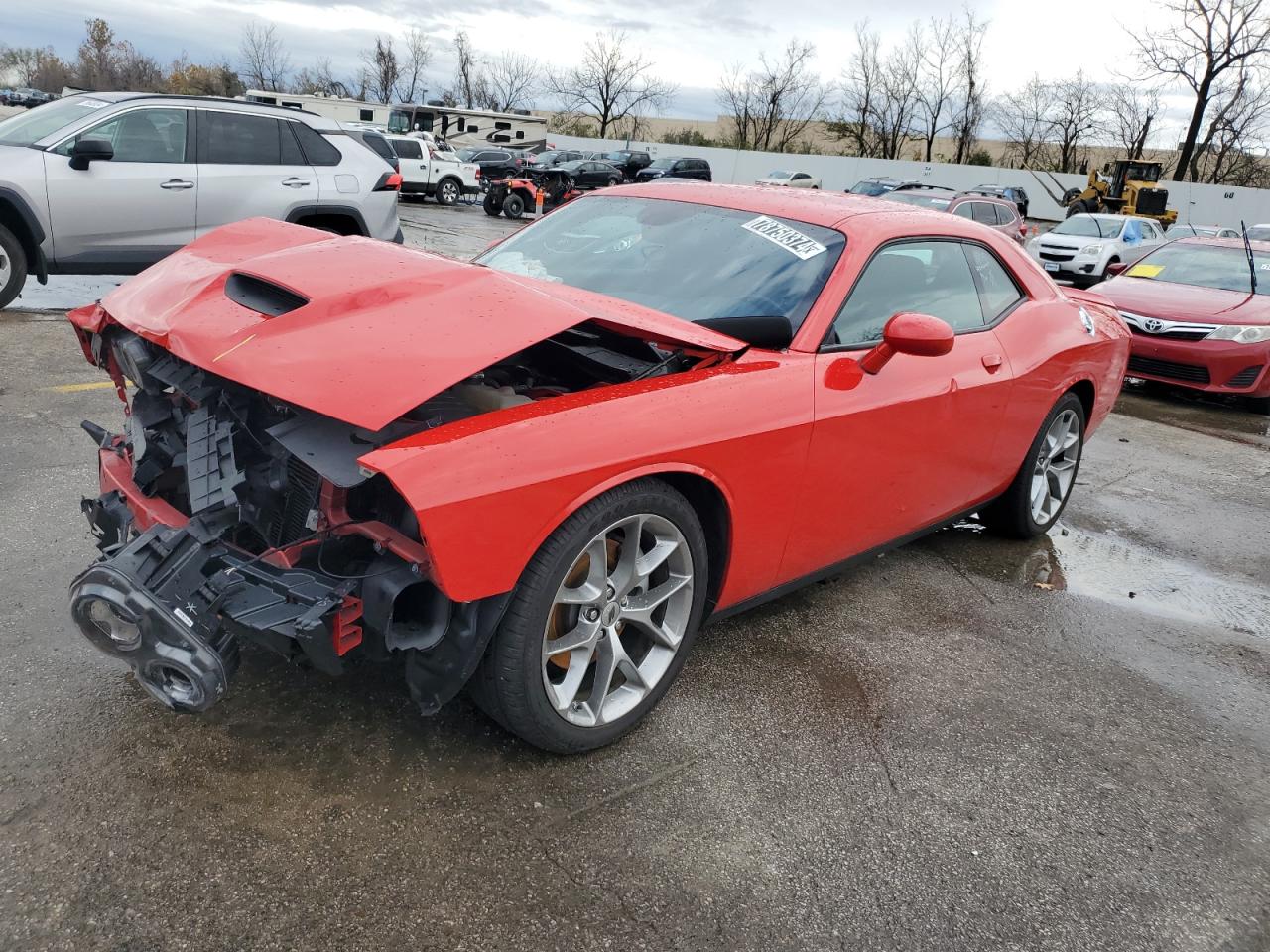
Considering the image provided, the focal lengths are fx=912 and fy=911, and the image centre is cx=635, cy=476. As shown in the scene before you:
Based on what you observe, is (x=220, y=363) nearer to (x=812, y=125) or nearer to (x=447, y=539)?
(x=447, y=539)

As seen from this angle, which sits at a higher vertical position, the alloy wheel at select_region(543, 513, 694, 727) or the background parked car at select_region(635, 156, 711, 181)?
the background parked car at select_region(635, 156, 711, 181)

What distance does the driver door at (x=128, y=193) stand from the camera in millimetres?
7168

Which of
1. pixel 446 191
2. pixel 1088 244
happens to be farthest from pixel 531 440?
pixel 446 191

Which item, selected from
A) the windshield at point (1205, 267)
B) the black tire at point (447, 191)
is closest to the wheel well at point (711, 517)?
the windshield at point (1205, 267)

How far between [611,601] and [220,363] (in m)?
1.18

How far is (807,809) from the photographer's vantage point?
2467mm

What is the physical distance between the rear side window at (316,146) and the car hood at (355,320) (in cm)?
590

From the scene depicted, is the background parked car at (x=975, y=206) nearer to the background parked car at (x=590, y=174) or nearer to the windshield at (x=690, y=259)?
the background parked car at (x=590, y=174)

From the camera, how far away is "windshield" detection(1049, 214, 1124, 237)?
20516mm

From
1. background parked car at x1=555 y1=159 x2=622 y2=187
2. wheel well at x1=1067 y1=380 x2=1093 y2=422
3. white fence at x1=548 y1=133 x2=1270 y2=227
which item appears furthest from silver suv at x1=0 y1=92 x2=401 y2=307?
white fence at x1=548 y1=133 x2=1270 y2=227

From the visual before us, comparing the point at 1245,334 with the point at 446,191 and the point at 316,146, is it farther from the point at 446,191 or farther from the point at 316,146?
the point at 446,191

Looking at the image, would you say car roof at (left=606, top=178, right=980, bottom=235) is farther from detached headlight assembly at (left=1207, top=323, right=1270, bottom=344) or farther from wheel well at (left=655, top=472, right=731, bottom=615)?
detached headlight assembly at (left=1207, top=323, right=1270, bottom=344)

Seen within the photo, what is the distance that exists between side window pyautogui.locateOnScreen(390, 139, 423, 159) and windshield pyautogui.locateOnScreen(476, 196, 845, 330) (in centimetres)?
2286

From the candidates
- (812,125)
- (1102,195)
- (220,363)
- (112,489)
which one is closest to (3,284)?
(112,489)
